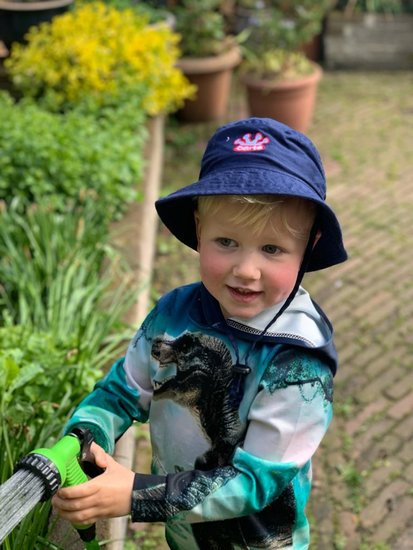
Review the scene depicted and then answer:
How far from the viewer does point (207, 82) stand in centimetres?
740

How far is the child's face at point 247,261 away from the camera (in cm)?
169

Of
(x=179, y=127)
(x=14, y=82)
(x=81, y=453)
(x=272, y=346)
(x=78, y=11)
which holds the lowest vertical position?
(x=179, y=127)

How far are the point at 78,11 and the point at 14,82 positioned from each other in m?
0.81

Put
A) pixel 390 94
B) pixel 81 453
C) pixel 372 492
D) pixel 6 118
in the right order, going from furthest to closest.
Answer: pixel 390 94 < pixel 6 118 < pixel 372 492 < pixel 81 453

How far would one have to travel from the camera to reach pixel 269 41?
711cm

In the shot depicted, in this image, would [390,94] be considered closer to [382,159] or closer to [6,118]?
[382,159]

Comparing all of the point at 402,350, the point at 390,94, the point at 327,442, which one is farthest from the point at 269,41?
the point at 327,442

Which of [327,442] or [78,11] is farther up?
[78,11]

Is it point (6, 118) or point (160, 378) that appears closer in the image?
point (160, 378)

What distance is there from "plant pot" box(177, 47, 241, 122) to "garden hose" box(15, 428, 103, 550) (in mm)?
6003

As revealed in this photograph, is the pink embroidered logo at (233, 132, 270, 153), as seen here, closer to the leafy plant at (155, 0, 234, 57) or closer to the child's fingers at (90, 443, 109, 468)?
the child's fingers at (90, 443, 109, 468)

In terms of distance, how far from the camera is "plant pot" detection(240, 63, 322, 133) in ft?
23.0

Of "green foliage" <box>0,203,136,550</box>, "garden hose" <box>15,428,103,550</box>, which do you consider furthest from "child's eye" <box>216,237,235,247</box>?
"green foliage" <box>0,203,136,550</box>

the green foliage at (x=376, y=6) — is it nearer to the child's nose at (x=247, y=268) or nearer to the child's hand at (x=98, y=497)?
the child's nose at (x=247, y=268)
